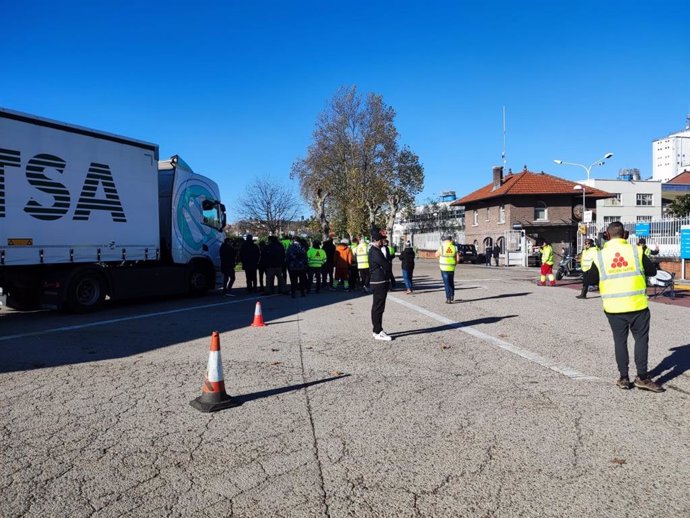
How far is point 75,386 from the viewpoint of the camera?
233 inches

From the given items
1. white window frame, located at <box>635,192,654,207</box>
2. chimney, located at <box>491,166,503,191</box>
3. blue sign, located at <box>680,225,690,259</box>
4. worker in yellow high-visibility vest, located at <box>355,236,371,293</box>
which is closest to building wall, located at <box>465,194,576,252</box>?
chimney, located at <box>491,166,503,191</box>

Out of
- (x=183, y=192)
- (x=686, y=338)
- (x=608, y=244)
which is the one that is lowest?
(x=686, y=338)

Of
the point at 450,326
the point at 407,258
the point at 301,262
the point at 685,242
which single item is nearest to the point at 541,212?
the point at 685,242

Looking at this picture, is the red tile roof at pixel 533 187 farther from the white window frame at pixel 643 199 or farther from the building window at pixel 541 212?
the white window frame at pixel 643 199

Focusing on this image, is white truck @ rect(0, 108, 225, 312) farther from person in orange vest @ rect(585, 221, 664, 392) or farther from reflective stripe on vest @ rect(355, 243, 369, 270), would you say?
person in orange vest @ rect(585, 221, 664, 392)

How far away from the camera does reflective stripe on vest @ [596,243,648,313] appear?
5.66 meters

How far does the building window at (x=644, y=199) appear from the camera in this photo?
69.6m

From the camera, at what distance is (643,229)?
23.0m

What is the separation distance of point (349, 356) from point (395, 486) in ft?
13.1

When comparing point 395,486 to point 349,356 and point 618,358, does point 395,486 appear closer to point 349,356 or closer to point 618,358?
point 618,358

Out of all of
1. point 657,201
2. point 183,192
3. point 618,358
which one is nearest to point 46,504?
point 618,358

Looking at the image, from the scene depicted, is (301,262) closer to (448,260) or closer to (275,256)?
(275,256)

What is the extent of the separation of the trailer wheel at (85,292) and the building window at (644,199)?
71678 mm

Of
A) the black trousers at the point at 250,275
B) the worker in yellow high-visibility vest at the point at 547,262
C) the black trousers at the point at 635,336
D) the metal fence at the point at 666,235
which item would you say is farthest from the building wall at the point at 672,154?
the black trousers at the point at 635,336
